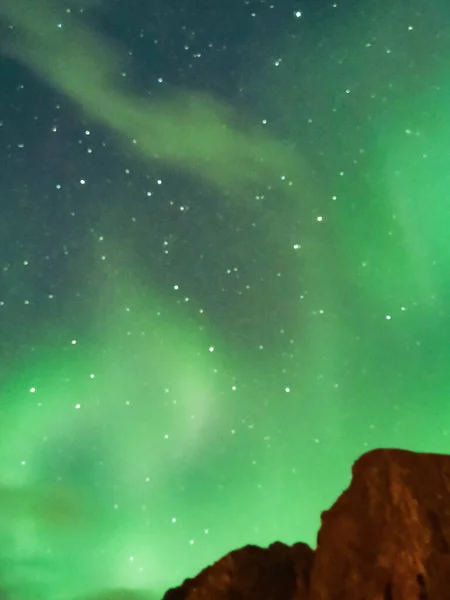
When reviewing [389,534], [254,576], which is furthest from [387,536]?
[254,576]

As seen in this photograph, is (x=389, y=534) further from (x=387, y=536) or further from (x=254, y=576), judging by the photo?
(x=254, y=576)

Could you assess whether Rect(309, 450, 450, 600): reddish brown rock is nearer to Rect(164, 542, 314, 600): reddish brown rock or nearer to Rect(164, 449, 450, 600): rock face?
Rect(164, 449, 450, 600): rock face

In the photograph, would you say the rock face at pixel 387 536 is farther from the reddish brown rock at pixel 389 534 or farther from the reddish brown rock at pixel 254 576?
the reddish brown rock at pixel 254 576

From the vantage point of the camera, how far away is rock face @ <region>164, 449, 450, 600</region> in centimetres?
1820

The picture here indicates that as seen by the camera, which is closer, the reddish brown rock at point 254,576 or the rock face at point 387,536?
the rock face at point 387,536

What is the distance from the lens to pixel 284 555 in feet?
86.7

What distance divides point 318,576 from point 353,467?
12.9ft

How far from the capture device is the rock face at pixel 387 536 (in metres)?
18.2

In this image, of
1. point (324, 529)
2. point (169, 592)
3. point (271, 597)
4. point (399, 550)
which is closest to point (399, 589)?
point (399, 550)

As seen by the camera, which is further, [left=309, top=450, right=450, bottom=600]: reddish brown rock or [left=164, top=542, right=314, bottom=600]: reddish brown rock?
[left=164, top=542, right=314, bottom=600]: reddish brown rock

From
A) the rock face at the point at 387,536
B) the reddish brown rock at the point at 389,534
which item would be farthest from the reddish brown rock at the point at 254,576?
the reddish brown rock at the point at 389,534

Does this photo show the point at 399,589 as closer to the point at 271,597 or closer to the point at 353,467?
the point at 353,467

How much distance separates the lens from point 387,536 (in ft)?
63.3

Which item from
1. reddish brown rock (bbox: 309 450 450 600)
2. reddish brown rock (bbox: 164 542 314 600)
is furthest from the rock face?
reddish brown rock (bbox: 164 542 314 600)
